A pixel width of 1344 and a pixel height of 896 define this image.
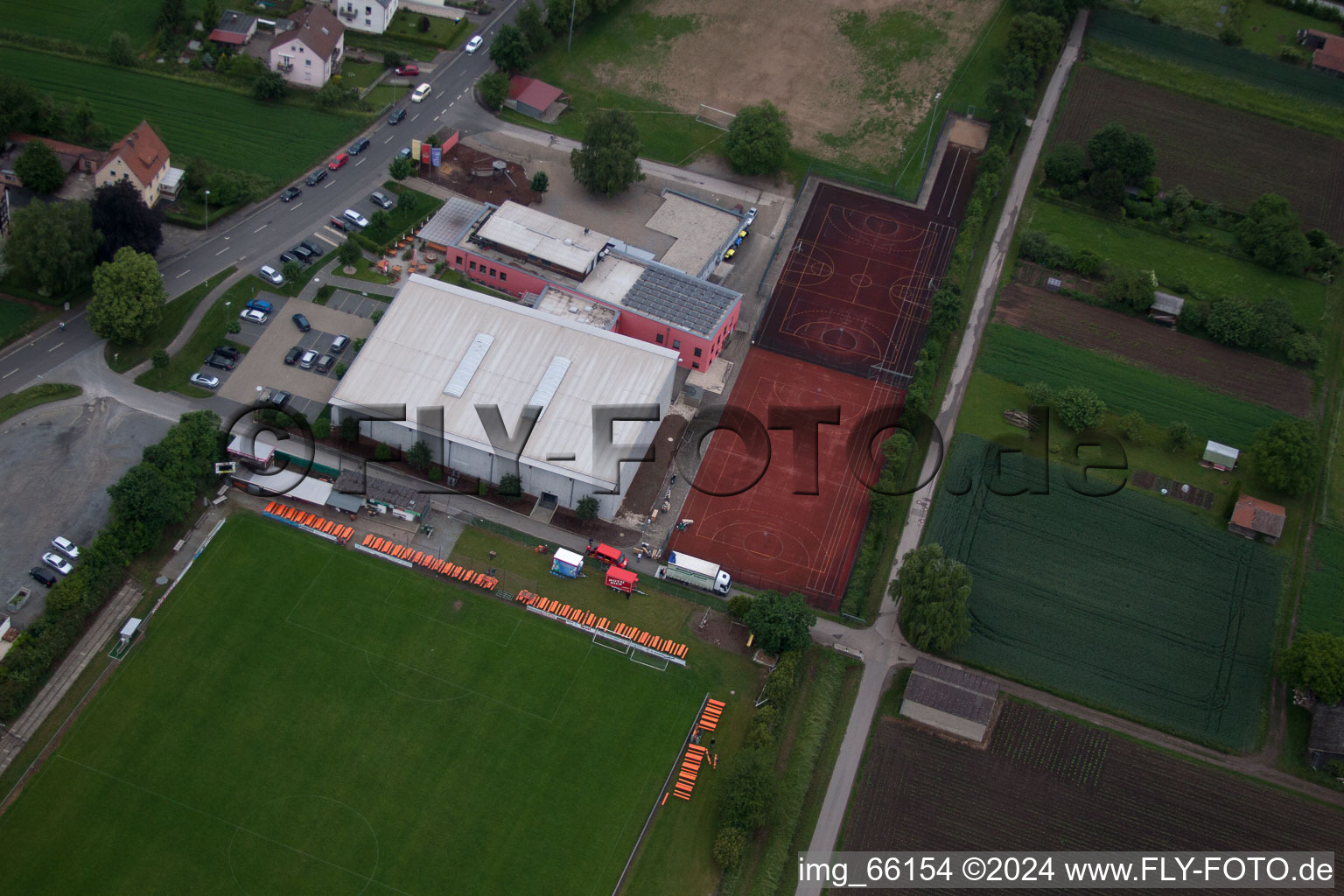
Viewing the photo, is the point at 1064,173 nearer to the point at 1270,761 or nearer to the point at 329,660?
the point at 1270,761

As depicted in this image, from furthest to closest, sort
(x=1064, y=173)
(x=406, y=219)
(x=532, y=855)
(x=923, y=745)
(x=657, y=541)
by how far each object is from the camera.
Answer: (x=1064, y=173) → (x=406, y=219) → (x=657, y=541) → (x=923, y=745) → (x=532, y=855)

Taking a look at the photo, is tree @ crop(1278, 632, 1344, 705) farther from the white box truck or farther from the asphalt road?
the asphalt road

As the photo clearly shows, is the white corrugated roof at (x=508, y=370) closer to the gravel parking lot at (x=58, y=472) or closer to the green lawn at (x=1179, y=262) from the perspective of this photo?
the gravel parking lot at (x=58, y=472)

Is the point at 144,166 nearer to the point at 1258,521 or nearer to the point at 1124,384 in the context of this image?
the point at 1124,384

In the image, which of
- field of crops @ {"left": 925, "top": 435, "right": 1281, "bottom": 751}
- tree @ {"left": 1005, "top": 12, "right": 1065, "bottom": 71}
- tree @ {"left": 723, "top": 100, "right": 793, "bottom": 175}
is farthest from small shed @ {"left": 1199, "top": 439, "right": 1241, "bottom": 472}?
tree @ {"left": 1005, "top": 12, "right": 1065, "bottom": 71}

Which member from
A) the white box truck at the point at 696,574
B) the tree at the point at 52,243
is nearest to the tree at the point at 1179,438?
the white box truck at the point at 696,574

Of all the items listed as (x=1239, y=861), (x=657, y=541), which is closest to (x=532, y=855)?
(x=657, y=541)
